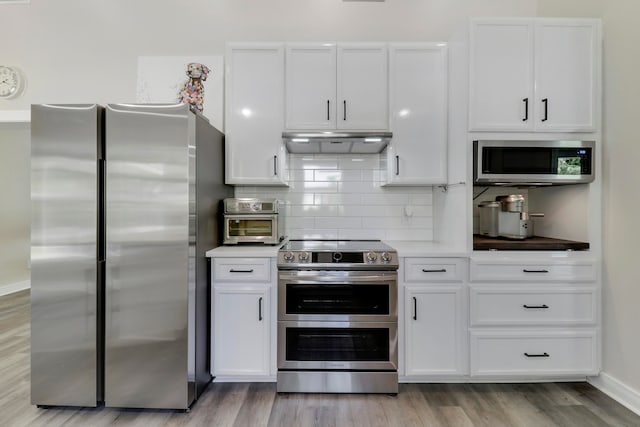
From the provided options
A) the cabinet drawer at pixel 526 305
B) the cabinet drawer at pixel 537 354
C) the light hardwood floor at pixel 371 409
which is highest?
the cabinet drawer at pixel 526 305

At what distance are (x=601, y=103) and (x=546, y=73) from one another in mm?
438

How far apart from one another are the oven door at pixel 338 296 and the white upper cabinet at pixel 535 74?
1296 millimetres

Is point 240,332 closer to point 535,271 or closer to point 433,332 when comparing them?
point 433,332

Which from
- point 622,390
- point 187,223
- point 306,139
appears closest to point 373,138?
point 306,139

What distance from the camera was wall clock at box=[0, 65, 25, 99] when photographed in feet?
10.1

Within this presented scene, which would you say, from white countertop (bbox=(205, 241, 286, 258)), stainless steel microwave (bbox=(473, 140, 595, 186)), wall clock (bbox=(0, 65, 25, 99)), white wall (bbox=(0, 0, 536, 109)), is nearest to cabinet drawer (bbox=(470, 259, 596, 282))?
stainless steel microwave (bbox=(473, 140, 595, 186))

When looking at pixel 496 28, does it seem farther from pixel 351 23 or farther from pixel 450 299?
pixel 450 299

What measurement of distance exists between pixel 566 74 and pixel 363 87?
1425 mm

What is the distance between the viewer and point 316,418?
1948 mm

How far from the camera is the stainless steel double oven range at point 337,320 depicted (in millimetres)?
2186

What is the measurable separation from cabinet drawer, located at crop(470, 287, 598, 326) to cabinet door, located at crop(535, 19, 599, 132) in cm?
116

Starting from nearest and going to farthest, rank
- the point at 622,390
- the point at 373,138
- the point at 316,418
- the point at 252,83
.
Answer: the point at 316,418
the point at 622,390
the point at 373,138
the point at 252,83

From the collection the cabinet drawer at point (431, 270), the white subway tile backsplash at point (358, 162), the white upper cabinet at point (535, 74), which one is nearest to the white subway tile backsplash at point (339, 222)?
the white subway tile backsplash at point (358, 162)

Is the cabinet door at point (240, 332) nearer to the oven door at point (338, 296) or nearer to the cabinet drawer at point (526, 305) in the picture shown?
the oven door at point (338, 296)
